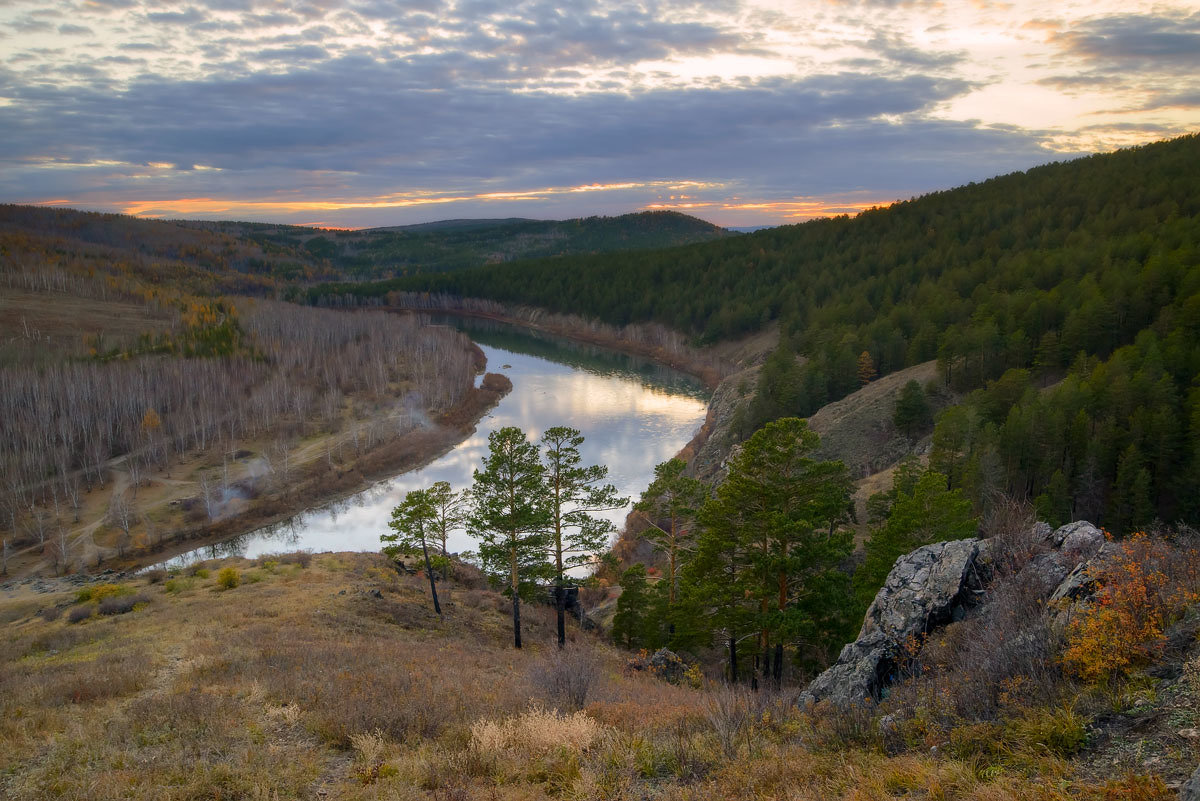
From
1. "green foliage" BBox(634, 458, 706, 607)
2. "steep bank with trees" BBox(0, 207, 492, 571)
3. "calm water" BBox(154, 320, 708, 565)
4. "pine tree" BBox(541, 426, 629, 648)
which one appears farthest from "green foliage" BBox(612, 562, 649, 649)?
"steep bank with trees" BBox(0, 207, 492, 571)

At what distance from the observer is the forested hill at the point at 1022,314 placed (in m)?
35.7

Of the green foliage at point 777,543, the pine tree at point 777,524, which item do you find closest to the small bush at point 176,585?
the green foliage at point 777,543

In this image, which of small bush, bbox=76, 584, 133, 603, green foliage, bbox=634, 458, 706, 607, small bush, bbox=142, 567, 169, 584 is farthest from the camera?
small bush, bbox=142, 567, 169, 584

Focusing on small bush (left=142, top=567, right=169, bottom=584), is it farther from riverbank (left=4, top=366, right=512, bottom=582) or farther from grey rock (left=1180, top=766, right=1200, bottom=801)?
grey rock (left=1180, top=766, right=1200, bottom=801)

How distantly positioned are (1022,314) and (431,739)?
6127cm

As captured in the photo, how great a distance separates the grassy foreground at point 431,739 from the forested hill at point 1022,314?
27.1m

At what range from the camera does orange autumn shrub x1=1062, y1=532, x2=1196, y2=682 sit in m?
8.77

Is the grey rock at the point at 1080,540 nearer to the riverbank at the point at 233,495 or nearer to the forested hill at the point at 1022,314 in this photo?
the forested hill at the point at 1022,314

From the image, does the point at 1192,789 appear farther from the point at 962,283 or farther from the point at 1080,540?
the point at 962,283

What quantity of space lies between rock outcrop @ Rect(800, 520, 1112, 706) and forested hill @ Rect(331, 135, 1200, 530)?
1960 centimetres

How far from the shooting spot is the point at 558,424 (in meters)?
78.4

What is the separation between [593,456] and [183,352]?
68352 millimetres

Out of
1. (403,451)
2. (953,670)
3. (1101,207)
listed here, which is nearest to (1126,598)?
(953,670)

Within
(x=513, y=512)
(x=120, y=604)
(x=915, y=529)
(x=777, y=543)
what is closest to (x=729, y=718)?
(x=777, y=543)
